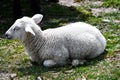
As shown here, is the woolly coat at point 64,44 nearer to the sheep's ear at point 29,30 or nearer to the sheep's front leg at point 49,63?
the sheep's front leg at point 49,63

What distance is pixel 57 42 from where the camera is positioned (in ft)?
31.2

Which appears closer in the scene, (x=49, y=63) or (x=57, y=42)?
(x=49, y=63)

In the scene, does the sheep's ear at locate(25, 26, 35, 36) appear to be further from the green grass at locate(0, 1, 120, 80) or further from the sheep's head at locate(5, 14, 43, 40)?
the green grass at locate(0, 1, 120, 80)

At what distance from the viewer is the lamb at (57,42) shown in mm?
9375

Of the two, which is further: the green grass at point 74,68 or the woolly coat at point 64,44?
the woolly coat at point 64,44

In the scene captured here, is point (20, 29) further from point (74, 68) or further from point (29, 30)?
point (74, 68)

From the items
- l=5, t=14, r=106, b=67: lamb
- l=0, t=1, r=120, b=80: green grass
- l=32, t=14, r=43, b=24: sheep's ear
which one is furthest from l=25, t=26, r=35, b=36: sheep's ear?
l=0, t=1, r=120, b=80: green grass

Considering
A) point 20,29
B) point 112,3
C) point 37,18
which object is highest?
point 37,18

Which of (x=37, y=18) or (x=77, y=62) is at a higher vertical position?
(x=37, y=18)

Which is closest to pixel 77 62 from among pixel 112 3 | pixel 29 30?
pixel 29 30

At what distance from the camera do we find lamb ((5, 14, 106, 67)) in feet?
30.8

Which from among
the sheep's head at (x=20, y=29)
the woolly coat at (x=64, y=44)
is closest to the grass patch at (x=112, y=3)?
the woolly coat at (x=64, y=44)

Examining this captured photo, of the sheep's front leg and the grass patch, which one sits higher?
the sheep's front leg

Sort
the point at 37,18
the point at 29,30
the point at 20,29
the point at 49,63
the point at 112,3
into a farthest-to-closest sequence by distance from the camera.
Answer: the point at 112,3, the point at 37,18, the point at 20,29, the point at 49,63, the point at 29,30
